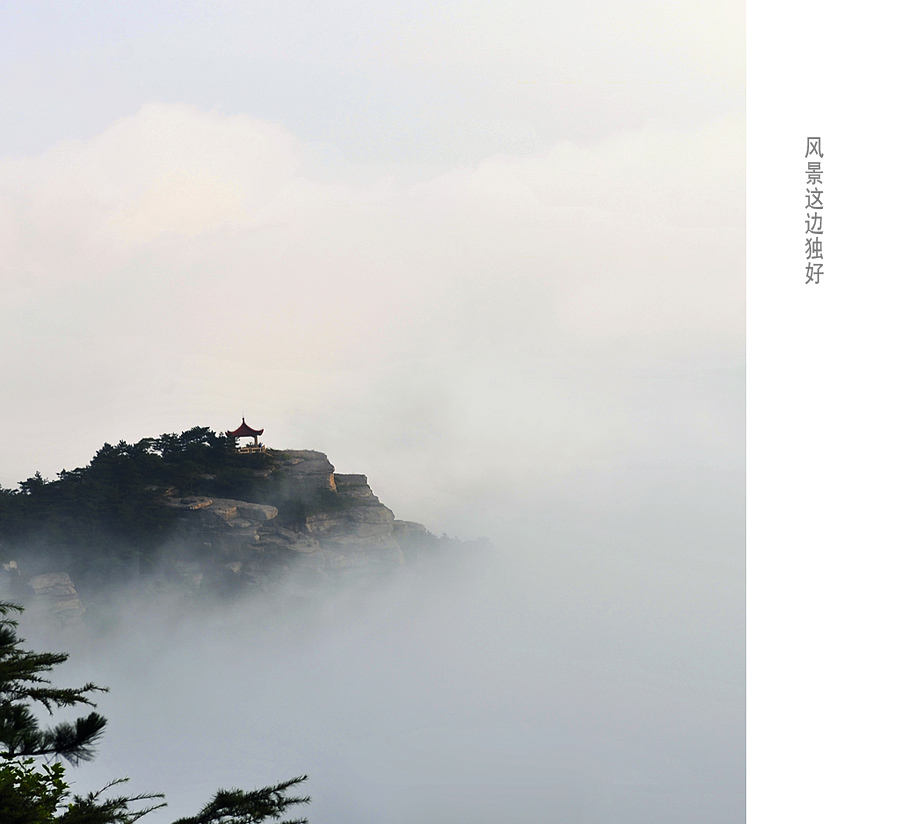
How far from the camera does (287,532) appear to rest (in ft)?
139

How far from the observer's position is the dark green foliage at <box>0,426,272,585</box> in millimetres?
35094

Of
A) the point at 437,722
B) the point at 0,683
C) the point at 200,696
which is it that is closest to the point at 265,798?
the point at 0,683

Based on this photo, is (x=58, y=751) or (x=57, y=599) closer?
(x=58, y=751)

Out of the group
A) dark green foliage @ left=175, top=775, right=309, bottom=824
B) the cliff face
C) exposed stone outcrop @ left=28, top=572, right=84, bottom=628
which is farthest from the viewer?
the cliff face

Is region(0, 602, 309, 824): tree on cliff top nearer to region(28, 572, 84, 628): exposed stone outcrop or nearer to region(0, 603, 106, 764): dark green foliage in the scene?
region(0, 603, 106, 764): dark green foliage

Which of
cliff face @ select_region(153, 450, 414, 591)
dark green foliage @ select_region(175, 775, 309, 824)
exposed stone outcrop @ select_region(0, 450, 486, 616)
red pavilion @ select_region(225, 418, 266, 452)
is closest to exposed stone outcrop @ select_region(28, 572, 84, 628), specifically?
exposed stone outcrop @ select_region(0, 450, 486, 616)

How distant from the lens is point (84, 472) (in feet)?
125

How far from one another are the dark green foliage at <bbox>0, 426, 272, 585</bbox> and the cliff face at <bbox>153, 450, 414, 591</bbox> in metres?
0.92

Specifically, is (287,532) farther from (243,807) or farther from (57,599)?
(243,807)

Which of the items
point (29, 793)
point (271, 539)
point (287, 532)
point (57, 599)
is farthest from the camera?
point (287, 532)

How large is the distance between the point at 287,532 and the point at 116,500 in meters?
9.00

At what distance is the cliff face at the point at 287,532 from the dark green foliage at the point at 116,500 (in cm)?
92

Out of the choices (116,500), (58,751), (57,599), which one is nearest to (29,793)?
(58,751)

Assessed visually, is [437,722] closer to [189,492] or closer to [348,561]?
[348,561]
